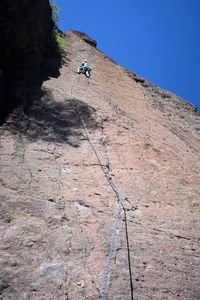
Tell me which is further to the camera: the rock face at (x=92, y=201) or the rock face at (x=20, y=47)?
the rock face at (x=20, y=47)

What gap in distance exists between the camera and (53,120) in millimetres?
8336

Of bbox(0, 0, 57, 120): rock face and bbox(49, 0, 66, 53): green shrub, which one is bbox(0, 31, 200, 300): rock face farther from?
bbox(49, 0, 66, 53): green shrub

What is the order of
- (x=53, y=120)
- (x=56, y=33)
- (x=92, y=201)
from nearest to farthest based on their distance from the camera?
(x=92, y=201), (x=53, y=120), (x=56, y=33)

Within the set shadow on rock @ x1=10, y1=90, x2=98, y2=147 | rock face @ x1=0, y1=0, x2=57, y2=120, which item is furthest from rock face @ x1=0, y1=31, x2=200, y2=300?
rock face @ x1=0, y1=0, x2=57, y2=120

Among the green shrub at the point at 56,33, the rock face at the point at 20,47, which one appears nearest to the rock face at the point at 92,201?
the rock face at the point at 20,47

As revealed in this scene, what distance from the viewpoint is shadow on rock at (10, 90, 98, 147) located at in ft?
25.0

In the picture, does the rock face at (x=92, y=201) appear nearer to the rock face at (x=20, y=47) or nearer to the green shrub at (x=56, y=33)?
the rock face at (x=20, y=47)

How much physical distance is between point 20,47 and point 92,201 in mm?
6933

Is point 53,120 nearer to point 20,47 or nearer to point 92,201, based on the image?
point 92,201

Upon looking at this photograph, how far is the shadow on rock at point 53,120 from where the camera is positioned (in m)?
7.61

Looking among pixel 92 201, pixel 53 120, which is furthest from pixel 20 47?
pixel 92 201

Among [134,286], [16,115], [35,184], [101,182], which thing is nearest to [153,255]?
[134,286]

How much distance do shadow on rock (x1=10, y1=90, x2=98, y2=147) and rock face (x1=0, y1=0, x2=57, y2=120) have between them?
478 millimetres

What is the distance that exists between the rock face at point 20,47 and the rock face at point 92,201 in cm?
65
